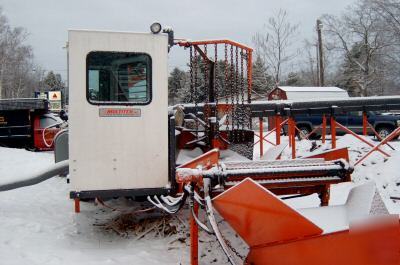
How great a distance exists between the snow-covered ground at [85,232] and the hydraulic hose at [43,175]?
1.24 ft

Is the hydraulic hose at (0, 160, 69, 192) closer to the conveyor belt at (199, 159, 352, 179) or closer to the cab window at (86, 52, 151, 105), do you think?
the cab window at (86, 52, 151, 105)

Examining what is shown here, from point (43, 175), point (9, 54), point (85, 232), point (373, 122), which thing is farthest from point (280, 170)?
point (9, 54)

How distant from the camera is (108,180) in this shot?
5457 millimetres

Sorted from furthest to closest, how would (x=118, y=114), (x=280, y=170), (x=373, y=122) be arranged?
(x=373, y=122), (x=118, y=114), (x=280, y=170)

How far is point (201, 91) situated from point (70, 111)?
3.33 metres

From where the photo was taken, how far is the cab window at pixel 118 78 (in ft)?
18.0

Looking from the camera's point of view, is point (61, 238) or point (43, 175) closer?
point (61, 238)

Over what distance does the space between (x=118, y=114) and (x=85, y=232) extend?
6.91 ft

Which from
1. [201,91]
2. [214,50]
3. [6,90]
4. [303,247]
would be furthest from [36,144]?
[6,90]

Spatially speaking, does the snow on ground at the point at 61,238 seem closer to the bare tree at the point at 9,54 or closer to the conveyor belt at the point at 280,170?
the conveyor belt at the point at 280,170

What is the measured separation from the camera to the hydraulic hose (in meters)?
7.48

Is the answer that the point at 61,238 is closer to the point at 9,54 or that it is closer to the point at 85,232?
the point at 85,232

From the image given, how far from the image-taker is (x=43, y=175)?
7.70 metres

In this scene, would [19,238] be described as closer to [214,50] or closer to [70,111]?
[70,111]
